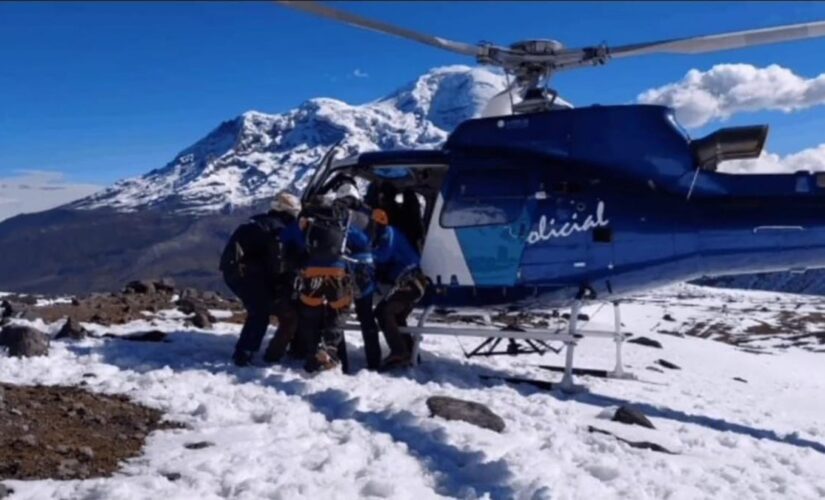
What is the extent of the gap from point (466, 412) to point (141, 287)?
37.9 feet

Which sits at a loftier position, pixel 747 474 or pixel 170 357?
pixel 170 357

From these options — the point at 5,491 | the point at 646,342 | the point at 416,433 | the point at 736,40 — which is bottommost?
the point at 646,342

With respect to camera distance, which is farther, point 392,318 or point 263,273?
point 392,318

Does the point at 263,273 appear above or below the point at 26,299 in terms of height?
above

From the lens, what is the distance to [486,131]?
10867 mm

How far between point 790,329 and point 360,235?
6880 cm

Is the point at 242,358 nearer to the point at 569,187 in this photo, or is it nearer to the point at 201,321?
the point at 201,321

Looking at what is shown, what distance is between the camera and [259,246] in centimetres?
1043

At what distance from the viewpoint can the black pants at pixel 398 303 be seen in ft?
35.6

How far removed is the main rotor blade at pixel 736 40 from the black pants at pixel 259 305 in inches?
201

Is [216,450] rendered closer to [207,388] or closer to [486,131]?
[207,388]

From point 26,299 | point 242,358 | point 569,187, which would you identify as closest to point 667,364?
point 569,187

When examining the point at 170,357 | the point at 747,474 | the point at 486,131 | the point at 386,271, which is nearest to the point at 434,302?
the point at 386,271

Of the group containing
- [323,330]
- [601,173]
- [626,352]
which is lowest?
[626,352]
